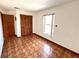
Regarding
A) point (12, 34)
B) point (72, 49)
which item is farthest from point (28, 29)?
point (72, 49)

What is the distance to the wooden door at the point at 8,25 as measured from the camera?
4528 mm

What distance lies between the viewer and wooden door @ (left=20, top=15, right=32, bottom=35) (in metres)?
5.22

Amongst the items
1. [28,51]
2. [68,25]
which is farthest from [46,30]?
[28,51]

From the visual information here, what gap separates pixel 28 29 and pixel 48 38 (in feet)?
7.62

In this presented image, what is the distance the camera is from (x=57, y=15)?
10.7ft

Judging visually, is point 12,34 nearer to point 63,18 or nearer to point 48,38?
point 48,38

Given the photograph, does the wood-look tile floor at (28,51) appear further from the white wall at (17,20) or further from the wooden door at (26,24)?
the wooden door at (26,24)

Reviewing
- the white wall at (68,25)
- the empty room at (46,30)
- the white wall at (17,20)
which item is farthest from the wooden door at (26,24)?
the white wall at (68,25)

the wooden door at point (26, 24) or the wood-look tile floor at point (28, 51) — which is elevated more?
the wooden door at point (26, 24)

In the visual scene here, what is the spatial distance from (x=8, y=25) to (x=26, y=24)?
144 cm

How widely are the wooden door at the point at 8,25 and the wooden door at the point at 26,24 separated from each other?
788 mm

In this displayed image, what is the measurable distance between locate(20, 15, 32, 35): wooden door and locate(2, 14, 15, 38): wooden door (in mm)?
788

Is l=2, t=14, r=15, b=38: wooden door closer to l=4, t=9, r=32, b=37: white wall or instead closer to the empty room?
the empty room

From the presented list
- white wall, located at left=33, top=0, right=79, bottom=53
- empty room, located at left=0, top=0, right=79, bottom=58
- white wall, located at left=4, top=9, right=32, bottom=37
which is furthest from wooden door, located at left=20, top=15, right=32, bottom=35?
white wall, located at left=33, top=0, right=79, bottom=53
